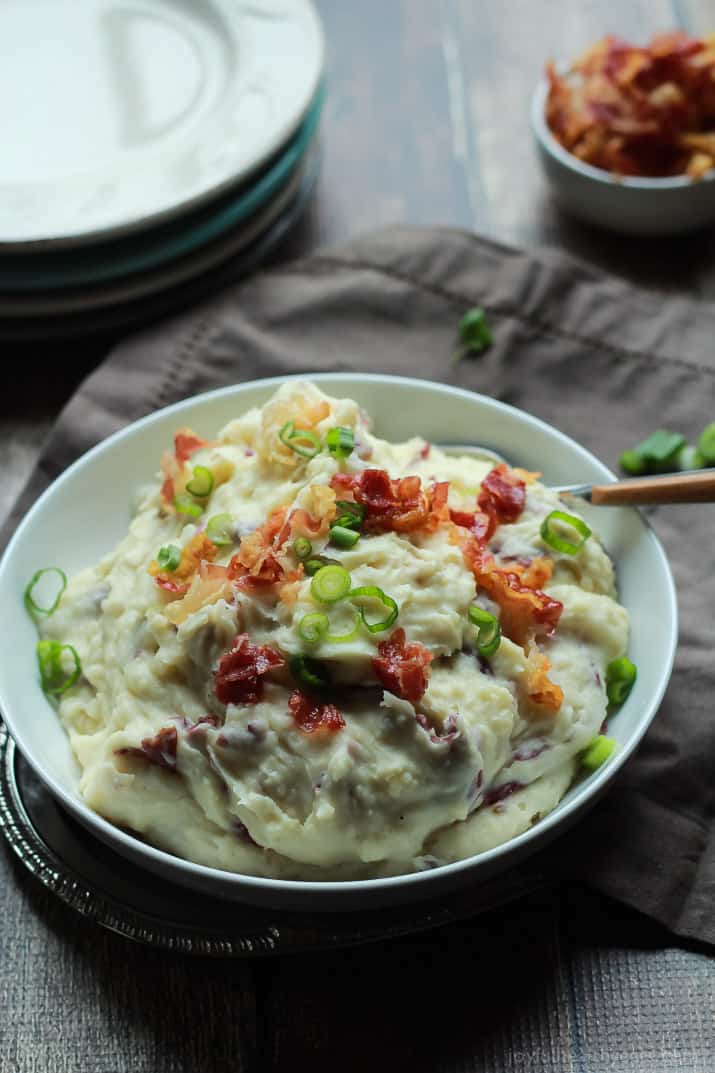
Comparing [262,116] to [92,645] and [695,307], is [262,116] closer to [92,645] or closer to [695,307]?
[695,307]

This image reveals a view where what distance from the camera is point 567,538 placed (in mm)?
2992

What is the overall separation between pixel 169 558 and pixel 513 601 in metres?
0.87

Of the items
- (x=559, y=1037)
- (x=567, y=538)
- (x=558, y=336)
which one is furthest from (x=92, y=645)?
(x=558, y=336)

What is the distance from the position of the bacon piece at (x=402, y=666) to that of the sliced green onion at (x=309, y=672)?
0.12 m

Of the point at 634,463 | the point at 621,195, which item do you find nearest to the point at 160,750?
the point at 634,463

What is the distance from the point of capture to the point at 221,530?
288cm

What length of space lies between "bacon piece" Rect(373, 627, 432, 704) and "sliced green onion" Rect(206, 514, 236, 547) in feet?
1.72

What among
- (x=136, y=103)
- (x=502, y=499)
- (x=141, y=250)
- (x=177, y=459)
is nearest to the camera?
(x=502, y=499)

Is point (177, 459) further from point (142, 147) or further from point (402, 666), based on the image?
point (142, 147)

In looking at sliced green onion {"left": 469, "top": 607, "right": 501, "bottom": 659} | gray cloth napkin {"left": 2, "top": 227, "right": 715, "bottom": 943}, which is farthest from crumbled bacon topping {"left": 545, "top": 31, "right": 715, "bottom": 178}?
sliced green onion {"left": 469, "top": 607, "right": 501, "bottom": 659}

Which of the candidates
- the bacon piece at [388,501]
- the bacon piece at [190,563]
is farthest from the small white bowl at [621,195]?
the bacon piece at [190,563]

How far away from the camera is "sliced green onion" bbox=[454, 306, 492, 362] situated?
4.11 m

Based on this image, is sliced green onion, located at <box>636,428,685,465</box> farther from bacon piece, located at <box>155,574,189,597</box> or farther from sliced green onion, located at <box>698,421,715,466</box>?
bacon piece, located at <box>155,574,189,597</box>

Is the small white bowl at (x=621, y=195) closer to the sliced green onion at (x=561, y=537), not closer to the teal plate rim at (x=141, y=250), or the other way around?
the teal plate rim at (x=141, y=250)
